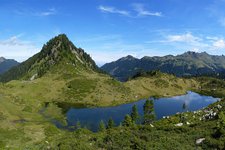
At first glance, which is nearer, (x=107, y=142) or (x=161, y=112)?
(x=107, y=142)

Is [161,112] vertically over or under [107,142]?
under

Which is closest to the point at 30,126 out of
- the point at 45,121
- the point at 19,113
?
the point at 45,121

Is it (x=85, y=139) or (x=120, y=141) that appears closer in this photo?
(x=120, y=141)

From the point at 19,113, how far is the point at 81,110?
158 feet

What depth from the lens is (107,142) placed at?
135ft

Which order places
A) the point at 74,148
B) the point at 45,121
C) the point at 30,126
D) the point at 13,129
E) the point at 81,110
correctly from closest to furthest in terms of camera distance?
the point at 74,148
the point at 13,129
the point at 30,126
the point at 45,121
the point at 81,110

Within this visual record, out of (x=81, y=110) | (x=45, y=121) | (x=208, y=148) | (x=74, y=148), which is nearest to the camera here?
(x=208, y=148)

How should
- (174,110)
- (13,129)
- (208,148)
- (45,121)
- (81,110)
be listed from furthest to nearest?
(174,110) → (81,110) → (45,121) → (13,129) → (208,148)

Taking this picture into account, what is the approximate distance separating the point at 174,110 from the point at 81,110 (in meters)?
73.7

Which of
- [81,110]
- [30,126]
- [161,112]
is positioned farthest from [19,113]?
[161,112]

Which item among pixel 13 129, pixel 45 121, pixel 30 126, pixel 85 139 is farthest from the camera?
pixel 45 121

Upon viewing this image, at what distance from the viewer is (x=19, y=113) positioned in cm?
14888

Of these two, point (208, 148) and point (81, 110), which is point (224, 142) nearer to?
point (208, 148)

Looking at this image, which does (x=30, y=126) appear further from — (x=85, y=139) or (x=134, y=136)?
(x=134, y=136)
